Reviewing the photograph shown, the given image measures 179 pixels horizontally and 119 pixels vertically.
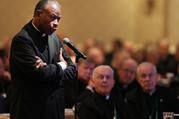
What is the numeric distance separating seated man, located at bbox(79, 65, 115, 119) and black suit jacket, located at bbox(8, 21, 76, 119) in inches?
68.7

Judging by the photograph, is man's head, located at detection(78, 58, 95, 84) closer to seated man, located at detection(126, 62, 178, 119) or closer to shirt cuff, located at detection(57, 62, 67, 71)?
seated man, located at detection(126, 62, 178, 119)

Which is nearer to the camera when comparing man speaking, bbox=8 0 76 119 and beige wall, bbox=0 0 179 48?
man speaking, bbox=8 0 76 119

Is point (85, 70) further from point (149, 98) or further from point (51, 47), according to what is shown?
point (51, 47)

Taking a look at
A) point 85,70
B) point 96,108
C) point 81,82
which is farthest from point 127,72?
point 96,108

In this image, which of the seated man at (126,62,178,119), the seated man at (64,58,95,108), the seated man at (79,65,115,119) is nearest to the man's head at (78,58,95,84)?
the seated man at (64,58,95,108)

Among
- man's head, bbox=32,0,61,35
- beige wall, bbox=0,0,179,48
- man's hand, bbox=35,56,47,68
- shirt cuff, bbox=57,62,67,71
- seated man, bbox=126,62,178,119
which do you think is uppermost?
beige wall, bbox=0,0,179,48

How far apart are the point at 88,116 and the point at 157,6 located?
1199cm

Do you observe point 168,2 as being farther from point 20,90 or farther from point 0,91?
point 20,90

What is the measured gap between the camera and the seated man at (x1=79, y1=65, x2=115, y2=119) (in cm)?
664

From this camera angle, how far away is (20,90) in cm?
480

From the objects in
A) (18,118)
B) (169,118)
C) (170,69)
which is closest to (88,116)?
(169,118)

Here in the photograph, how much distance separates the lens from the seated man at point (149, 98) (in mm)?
7571

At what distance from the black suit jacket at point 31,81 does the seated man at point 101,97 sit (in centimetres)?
174

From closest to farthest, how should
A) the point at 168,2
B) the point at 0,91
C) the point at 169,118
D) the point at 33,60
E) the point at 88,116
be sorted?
the point at 33,60, the point at 169,118, the point at 88,116, the point at 0,91, the point at 168,2
